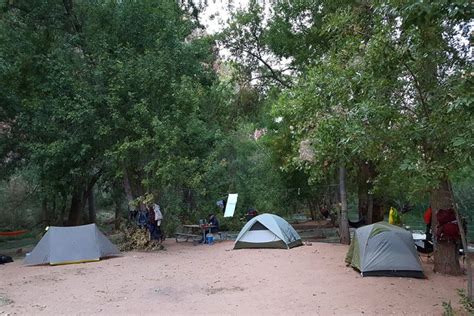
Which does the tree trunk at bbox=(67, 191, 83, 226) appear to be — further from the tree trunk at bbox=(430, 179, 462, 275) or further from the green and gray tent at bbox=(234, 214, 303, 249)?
the tree trunk at bbox=(430, 179, 462, 275)

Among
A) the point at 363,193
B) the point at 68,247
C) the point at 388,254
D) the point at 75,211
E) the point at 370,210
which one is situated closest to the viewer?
the point at 388,254

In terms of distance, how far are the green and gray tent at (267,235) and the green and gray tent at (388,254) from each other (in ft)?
14.7

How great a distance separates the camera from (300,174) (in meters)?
20.4

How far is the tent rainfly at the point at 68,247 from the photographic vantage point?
11.9 m

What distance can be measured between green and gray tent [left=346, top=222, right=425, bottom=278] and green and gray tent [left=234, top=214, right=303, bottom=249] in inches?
176

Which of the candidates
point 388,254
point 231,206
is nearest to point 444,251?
point 388,254

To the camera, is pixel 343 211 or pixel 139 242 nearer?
pixel 139 242

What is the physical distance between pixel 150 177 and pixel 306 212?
641 inches

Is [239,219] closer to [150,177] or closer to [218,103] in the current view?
[218,103]

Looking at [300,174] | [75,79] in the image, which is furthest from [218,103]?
[75,79]

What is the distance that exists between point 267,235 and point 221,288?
5.55 m

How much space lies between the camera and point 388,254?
8836 millimetres

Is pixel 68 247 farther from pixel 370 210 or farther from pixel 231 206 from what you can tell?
pixel 370 210

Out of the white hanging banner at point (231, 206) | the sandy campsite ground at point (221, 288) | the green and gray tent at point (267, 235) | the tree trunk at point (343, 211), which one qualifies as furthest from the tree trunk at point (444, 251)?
the white hanging banner at point (231, 206)
